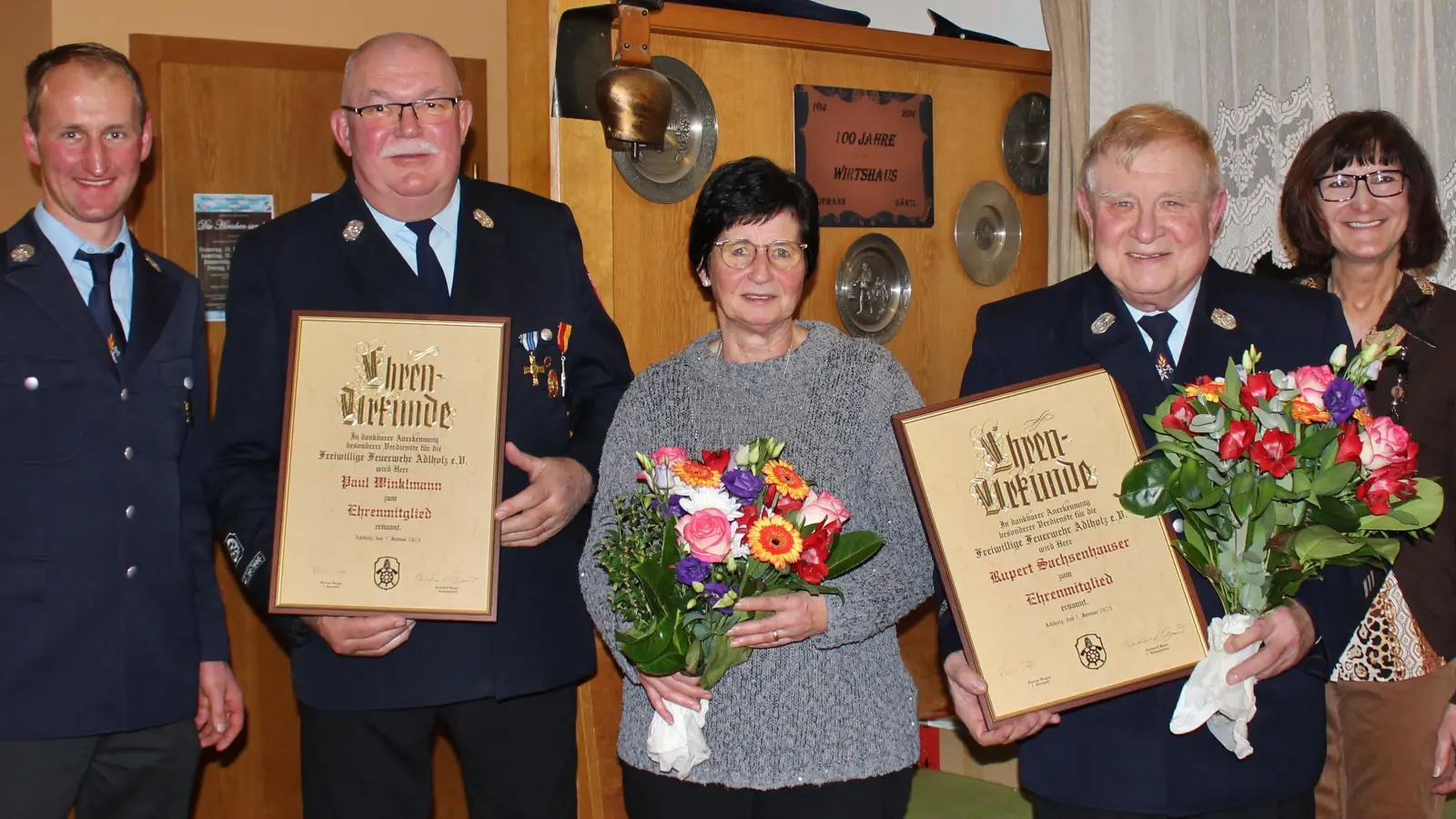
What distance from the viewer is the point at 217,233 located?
12.2 feet

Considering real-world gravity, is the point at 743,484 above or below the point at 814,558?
above

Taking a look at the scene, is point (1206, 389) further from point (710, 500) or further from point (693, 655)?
point (693, 655)

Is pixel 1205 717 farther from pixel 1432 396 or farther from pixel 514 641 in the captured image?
pixel 514 641

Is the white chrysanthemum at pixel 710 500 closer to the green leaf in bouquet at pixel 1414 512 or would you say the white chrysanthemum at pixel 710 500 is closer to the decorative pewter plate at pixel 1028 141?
the green leaf in bouquet at pixel 1414 512

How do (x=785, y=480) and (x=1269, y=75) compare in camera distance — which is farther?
(x=1269, y=75)

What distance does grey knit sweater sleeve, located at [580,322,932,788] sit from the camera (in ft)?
6.77

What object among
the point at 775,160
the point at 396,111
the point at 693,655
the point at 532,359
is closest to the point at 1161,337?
the point at 693,655

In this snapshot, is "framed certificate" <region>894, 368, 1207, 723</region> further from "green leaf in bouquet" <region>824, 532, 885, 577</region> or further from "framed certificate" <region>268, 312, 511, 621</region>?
"framed certificate" <region>268, 312, 511, 621</region>

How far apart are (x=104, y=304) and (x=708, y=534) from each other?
1.37 metres

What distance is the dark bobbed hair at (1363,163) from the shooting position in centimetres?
260

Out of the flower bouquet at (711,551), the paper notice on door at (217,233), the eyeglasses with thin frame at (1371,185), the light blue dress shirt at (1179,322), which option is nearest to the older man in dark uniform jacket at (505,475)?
the flower bouquet at (711,551)

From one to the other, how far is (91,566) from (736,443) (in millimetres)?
1235

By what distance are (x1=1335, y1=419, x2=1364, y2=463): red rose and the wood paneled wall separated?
170cm

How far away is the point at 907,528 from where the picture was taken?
2137 millimetres
